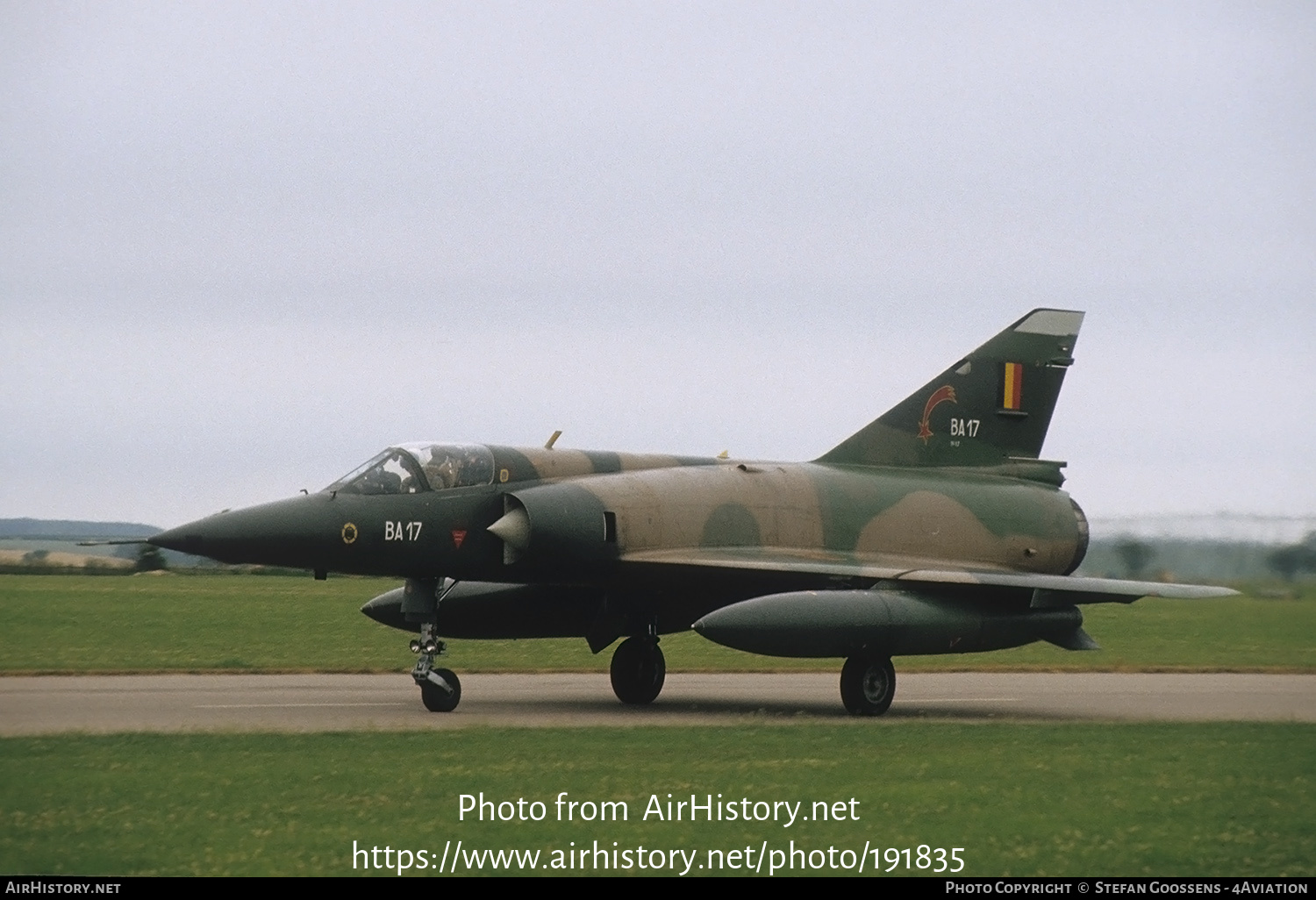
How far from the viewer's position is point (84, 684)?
19.6m

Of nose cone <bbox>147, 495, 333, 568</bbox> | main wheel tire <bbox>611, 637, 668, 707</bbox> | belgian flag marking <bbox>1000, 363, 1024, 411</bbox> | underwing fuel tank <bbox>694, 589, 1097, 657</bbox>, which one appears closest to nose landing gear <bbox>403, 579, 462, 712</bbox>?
nose cone <bbox>147, 495, 333, 568</bbox>

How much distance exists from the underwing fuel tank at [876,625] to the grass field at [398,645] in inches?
288

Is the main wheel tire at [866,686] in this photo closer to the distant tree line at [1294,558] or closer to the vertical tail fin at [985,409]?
the vertical tail fin at [985,409]

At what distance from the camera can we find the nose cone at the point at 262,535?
664 inches

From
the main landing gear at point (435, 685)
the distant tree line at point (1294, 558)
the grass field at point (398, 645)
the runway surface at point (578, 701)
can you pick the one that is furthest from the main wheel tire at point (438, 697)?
the distant tree line at point (1294, 558)

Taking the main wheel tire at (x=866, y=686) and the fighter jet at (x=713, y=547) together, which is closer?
the fighter jet at (x=713, y=547)

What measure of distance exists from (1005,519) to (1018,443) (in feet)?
4.76

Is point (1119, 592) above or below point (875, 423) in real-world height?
below

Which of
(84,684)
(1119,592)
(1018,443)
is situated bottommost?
(84,684)

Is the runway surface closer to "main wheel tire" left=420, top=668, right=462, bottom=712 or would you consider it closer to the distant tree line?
"main wheel tire" left=420, top=668, right=462, bottom=712

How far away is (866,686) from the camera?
17828 mm

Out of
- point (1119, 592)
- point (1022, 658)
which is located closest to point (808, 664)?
point (1022, 658)

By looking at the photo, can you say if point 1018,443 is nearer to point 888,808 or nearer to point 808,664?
point 808,664
